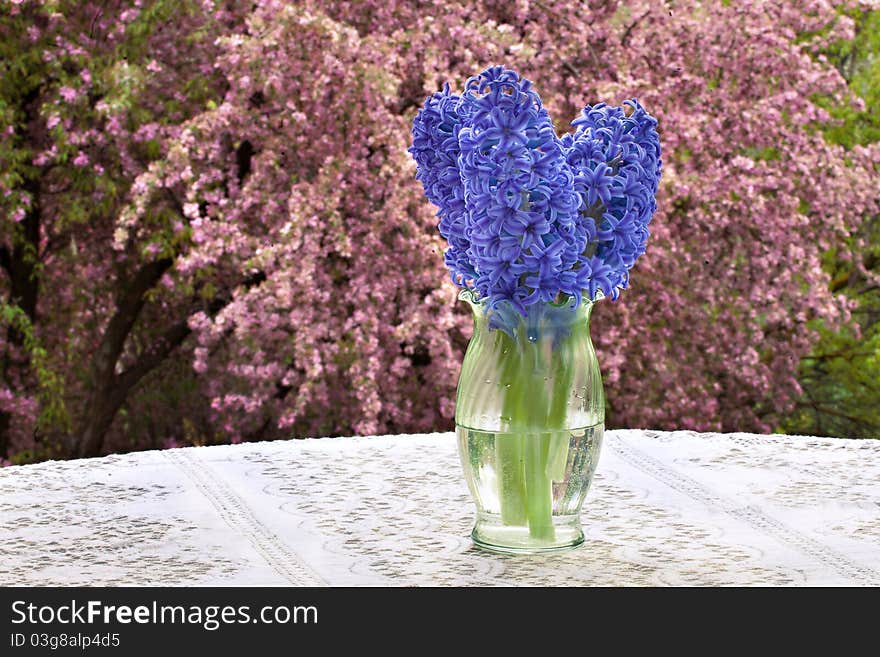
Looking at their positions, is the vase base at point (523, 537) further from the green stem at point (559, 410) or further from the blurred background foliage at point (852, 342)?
the blurred background foliage at point (852, 342)

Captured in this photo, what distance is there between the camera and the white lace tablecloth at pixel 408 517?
175 centimetres

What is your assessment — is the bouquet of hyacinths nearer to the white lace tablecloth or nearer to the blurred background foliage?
the white lace tablecloth

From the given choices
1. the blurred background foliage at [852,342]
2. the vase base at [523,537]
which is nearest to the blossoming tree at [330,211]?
the blurred background foliage at [852,342]

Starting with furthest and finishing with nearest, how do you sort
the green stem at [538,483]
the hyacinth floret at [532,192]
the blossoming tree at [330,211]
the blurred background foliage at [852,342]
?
1. the blurred background foliage at [852,342]
2. the blossoming tree at [330,211]
3. the green stem at [538,483]
4. the hyacinth floret at [532,192]

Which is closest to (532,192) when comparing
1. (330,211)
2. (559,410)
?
(559,410)

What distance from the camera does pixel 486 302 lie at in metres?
1.80

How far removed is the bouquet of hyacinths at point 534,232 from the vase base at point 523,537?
0.04 ft

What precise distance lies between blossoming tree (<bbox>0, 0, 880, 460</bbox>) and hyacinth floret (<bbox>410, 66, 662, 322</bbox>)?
3.16 metres

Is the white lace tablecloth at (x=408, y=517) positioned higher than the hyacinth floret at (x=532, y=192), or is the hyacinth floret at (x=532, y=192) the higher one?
the hyacinth floret at (x=532, y=192)

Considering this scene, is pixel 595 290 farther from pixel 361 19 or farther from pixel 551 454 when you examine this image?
pixel 361 19

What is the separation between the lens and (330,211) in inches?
197

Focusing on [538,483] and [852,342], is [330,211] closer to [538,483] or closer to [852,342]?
[538,483]

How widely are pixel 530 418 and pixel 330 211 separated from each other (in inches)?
130
